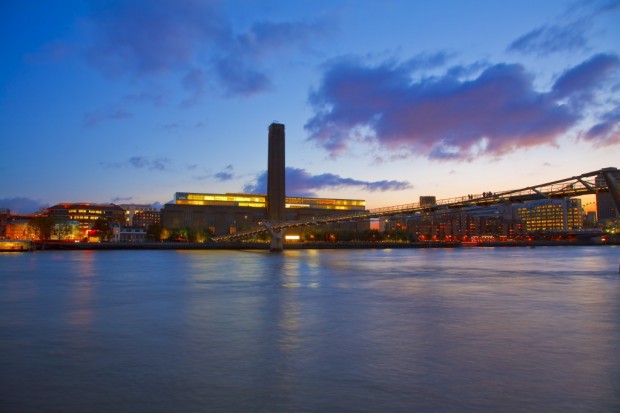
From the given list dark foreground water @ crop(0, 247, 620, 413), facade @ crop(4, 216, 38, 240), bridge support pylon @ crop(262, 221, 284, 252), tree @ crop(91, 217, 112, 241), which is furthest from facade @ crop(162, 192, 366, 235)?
dark foreground water @ crop(0, 247, 620, 413)

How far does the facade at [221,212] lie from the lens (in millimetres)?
171250

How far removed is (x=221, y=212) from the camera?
578 feet

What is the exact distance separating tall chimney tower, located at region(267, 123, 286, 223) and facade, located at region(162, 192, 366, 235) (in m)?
3.71

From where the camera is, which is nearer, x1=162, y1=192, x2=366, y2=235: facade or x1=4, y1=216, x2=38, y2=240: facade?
x1=162, y1=192, x2=366, y2=235: facade

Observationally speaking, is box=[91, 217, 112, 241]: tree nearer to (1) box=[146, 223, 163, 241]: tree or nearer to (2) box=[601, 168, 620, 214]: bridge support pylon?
(1) box=[146, 223, 163, 241]: tree

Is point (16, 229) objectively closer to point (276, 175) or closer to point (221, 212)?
point (221, 212)

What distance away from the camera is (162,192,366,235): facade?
6742 inches

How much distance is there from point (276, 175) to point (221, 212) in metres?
23.9

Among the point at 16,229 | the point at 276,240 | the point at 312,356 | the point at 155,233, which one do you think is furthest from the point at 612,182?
the point at 16,229

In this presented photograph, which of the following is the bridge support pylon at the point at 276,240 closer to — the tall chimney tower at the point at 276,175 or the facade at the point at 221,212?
the facade at the point at 221,212

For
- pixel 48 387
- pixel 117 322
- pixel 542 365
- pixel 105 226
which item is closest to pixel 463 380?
pixel 542 365

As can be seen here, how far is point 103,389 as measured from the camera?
842 cm

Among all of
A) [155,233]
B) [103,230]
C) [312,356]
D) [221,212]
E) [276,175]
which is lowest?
[312,356]

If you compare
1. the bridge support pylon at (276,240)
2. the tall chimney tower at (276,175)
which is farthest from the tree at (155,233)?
the bridge support pylon at (276,240)
